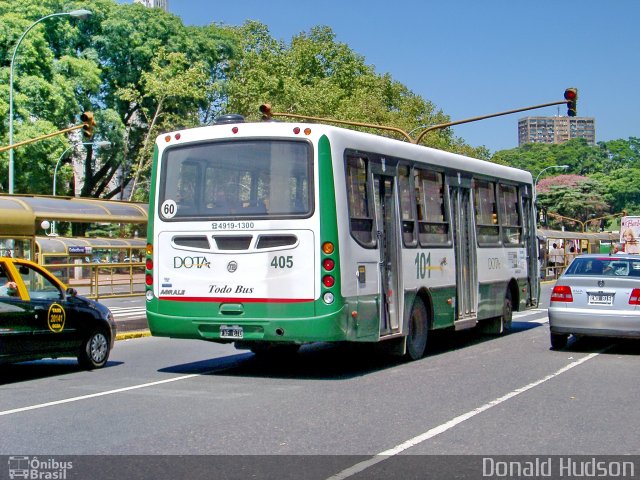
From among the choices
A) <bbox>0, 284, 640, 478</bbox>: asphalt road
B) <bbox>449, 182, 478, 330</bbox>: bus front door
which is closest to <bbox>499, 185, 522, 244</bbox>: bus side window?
<bbox>449, 182, 478, 330</bbox>: bus front door

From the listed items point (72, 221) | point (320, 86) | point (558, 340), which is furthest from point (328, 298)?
point (320, 86)

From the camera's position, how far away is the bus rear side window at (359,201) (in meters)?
12.1

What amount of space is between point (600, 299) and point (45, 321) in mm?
8149

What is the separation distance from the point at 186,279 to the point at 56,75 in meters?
37.0

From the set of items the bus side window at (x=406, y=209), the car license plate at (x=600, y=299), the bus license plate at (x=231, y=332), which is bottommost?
the bus license plate at (x=231, y=332)

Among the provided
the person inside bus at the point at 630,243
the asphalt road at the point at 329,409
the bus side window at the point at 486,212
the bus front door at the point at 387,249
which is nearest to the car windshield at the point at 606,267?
the asphalt road at the point at 329,409

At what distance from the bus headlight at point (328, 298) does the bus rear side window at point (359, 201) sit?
0.91 meters

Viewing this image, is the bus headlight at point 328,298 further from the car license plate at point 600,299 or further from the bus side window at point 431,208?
the car license plate at point 600,299
